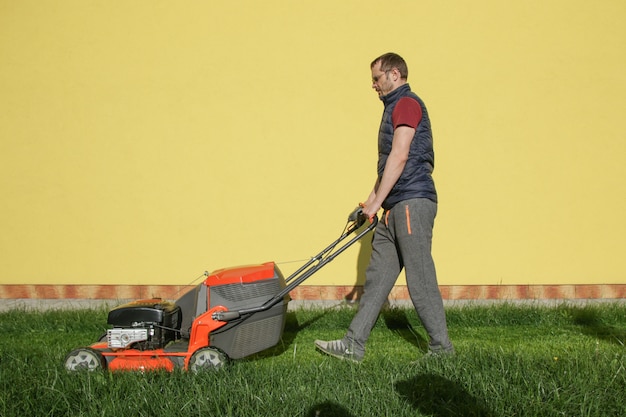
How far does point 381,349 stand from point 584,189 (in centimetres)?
260

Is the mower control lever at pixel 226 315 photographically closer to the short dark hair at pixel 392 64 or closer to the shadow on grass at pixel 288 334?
the shadow on grass at pixel 288 334

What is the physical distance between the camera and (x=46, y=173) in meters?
5.34

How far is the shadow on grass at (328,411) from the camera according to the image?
262cm

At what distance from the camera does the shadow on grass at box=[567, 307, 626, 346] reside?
4.20m

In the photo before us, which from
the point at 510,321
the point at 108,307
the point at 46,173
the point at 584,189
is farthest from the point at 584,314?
the point at 46,173

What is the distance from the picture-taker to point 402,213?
3.56m

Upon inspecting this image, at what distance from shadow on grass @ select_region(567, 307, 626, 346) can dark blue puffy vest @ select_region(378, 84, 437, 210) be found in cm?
169

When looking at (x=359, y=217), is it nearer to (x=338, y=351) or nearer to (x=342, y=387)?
(x=338, y=351)

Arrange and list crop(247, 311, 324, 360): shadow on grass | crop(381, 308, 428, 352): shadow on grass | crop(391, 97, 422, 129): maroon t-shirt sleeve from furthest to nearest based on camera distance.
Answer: crop(381, 308, 428, 352): shadow on grass, crop(247, 311, 324, 360): shadow on grass, crop(391, 97, 422, 129): maroon t-shirt sleeve

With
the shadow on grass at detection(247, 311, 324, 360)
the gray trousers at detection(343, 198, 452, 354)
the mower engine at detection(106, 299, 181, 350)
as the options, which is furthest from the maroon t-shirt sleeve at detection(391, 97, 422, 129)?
the mower engine at detection(106, 299, 181, 350)

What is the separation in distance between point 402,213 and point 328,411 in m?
1.34

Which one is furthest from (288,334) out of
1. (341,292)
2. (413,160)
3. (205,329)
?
(413,160)

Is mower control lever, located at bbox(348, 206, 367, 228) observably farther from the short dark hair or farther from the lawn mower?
the short dark hair

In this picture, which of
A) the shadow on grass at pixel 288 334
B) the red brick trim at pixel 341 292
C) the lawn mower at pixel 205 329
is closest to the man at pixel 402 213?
the shadow on grass at pixel 288 334
